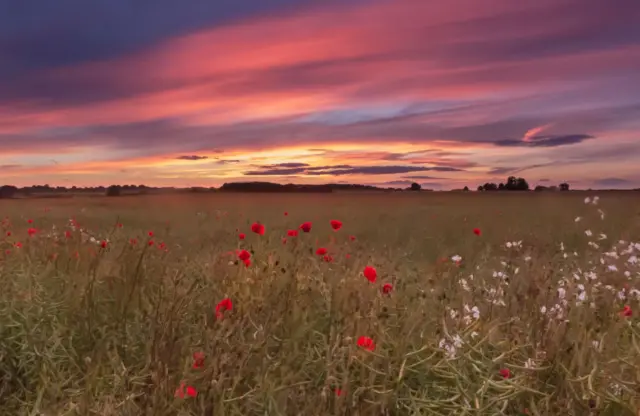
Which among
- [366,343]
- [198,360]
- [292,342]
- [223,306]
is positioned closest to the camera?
[366,343]

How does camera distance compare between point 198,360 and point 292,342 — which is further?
point 292,342

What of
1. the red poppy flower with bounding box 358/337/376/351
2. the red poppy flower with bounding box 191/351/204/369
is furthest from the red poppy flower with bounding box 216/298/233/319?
the red poppy flower with bounding box 358/337/376/351

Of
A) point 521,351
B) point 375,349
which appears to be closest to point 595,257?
point 521,351

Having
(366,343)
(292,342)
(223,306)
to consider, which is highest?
(223,306)

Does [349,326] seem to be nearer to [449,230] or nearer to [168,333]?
[168,333]

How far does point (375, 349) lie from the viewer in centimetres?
350

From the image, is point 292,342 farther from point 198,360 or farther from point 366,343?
point 366,343

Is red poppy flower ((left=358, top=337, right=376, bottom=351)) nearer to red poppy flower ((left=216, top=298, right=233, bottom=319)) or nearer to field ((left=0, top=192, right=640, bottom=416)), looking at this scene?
field ((left=0, top=192, right=640, bottom=416))

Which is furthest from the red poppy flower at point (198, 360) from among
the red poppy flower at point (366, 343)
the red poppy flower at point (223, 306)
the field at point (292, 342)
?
the red poppy flower at point (366, 343)

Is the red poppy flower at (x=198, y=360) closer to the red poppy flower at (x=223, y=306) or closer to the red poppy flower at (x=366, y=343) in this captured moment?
the red poppy flower at (x=223, y=306)

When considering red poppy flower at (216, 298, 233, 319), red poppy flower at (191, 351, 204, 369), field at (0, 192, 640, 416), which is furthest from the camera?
red poppy flower at (216, 298, 233, 319)

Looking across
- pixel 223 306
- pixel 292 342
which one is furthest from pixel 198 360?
pixel 292 342

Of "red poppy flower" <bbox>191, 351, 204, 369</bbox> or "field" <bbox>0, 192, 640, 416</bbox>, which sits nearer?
"field" <bbox>0, 192, 640, 416</bbox>

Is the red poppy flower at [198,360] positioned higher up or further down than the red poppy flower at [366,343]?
further down
